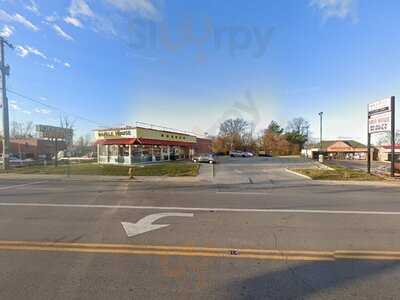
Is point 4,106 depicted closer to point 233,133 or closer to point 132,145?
point 132,145

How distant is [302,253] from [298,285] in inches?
45.9

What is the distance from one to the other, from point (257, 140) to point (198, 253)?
7705 centimetres

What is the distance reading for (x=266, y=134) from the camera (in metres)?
77.5

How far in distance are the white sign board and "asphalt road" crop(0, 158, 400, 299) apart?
45.6 ft

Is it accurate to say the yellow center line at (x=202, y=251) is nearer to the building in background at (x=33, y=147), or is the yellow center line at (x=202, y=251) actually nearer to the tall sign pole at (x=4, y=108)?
the tall sign pole at (x=4, y=108)

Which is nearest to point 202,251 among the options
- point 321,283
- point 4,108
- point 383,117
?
point 321,283

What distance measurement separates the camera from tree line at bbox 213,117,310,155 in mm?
73000

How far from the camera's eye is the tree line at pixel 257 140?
2874 inches

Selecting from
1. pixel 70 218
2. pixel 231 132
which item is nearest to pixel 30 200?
pixel 70 218

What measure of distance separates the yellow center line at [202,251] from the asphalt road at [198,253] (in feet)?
0.05

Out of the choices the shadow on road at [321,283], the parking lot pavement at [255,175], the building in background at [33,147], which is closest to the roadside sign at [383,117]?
the parking lot pavement at [255,175]

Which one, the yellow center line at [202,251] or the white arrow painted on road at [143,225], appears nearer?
the yellow center line at [202,251]

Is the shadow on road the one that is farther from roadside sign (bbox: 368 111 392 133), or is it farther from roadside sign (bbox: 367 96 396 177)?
roadside sign (bbox: 368 111 392 133)

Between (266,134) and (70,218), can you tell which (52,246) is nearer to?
(70,218)
